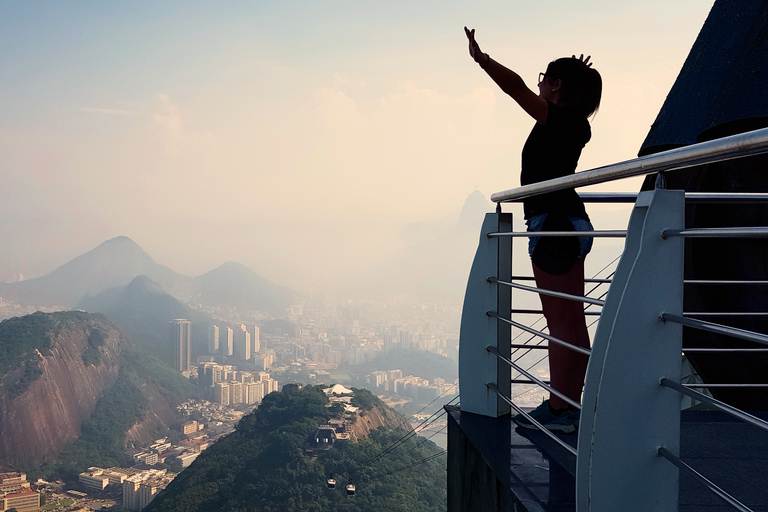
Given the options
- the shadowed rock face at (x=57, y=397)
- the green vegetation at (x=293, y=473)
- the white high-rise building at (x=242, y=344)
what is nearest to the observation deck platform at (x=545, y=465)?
the green vegetation at (x=293, y=473)

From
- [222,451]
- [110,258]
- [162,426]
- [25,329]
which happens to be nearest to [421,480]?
[222,451]

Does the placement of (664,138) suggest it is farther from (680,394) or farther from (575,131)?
(680,394)

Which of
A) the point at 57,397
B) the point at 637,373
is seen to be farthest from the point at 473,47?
the point at 57,397

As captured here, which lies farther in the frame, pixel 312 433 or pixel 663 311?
pixel 312 433

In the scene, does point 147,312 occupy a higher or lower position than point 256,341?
higher

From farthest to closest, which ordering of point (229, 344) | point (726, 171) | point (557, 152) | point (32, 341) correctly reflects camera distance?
point (229, 344) → point (32, 341) → point (726, 171) → point (557, 152)

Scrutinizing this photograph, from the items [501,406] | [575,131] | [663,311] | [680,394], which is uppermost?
[575,131]

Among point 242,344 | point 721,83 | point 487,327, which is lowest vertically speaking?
point 242,344

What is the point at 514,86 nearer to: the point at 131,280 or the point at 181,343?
the point at 181,343
